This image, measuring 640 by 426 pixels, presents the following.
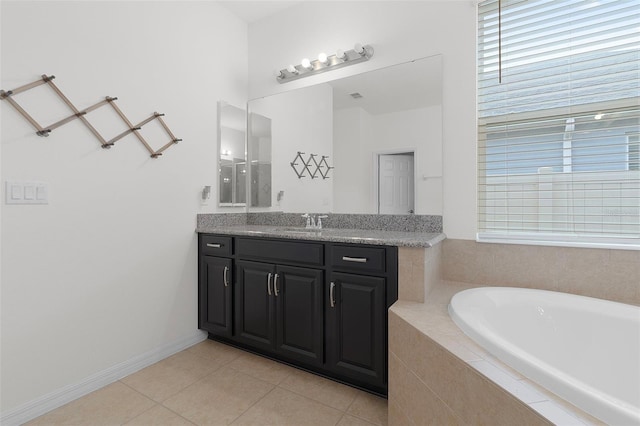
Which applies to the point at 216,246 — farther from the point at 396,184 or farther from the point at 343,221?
the point at 396,184

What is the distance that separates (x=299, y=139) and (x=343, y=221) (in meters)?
0.81

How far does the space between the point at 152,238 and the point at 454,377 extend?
2.03 meters

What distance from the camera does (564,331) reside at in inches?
57.1

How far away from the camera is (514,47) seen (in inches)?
74.6

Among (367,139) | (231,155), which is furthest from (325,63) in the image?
(231,155)

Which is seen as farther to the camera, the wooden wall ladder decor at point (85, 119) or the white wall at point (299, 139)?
the white wall at point (299, 139)

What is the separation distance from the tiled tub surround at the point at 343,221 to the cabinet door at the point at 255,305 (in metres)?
0.59

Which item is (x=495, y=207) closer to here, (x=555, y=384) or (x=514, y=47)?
(x=514, y=47)

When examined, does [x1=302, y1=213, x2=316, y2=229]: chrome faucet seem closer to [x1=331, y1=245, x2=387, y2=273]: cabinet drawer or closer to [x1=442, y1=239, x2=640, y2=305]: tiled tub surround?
[x1=331, y1=245, x2=387, y2=273]: cabinet drawer

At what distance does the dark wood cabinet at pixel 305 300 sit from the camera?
1718mm

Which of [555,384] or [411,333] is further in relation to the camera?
[411,333]

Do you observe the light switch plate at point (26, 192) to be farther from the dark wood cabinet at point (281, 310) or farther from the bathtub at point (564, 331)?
the bathtub at point (564, 331)

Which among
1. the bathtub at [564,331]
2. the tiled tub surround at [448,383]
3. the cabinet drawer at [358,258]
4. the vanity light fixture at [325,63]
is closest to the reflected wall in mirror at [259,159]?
the vanity light fixture at [325,63]

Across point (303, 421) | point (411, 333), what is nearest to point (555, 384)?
point (411, 333)
